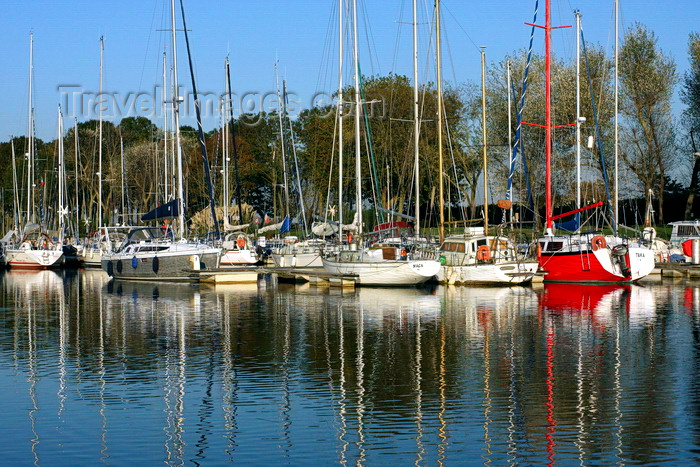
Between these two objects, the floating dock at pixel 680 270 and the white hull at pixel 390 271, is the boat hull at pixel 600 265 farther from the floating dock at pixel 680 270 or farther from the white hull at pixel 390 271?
the white hull at pixel 390 271

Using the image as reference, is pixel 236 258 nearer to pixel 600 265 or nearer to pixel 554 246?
pixel 554 246

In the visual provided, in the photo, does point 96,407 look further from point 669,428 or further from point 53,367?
point 669,428

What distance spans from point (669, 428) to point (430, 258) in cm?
2828

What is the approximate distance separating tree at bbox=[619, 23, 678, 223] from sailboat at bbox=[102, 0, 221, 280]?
106 ft

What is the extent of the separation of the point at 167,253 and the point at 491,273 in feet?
53.4

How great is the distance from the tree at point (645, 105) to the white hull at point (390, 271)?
101 ft

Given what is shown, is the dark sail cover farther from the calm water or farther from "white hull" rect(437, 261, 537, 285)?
"white hull" rect(437, 261, 537, 285)

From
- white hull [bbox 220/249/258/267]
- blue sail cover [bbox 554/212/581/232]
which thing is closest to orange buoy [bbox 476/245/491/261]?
blue sail cover [bbox 554/212/581/232]

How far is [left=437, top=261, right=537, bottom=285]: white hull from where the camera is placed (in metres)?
41.9

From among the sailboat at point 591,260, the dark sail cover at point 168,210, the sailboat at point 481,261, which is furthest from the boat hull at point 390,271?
the dark sail cover at point 168,210

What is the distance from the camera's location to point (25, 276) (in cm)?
Answer: 5803

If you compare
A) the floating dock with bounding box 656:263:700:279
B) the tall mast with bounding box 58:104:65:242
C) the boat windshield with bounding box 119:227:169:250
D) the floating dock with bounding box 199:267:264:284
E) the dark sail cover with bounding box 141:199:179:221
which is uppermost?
the tall mast with bounding box 58:104:65:242

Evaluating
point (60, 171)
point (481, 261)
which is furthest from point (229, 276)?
point (60, 171)

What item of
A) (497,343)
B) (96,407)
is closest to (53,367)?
(96,407)
